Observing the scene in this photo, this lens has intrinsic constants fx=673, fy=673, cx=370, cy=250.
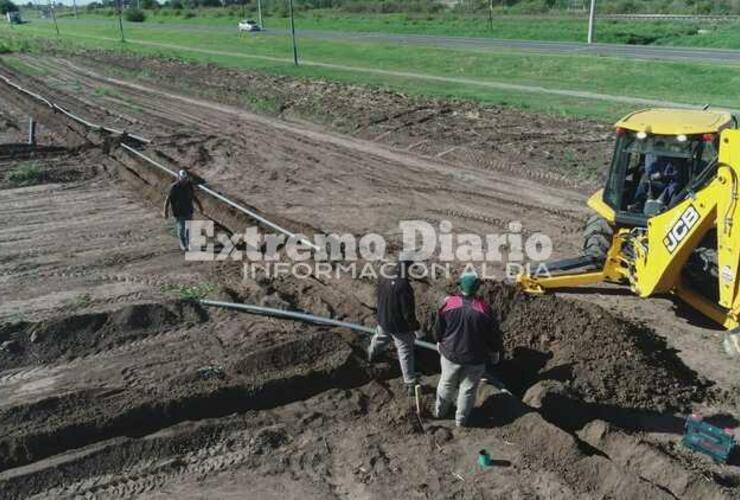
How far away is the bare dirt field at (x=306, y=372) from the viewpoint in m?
7.14

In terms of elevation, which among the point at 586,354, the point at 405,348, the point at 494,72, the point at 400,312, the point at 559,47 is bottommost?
the point at 586,354

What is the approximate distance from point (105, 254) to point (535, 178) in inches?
421

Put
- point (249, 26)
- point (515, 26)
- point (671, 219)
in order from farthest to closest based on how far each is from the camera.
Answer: point (249, 26), point (515, 26), point (671, 219)

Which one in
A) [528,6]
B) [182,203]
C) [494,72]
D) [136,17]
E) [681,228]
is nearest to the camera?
[681,228]

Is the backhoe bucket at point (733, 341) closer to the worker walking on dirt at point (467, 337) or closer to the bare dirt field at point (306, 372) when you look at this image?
the bare dirt field at point (306, 372)

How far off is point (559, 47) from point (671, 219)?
40290 millimetres

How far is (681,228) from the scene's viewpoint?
8.61 meters

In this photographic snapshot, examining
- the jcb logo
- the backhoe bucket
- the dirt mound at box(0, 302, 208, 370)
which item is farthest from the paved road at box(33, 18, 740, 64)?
the dirt mound at box(0, 302, 208, 370)

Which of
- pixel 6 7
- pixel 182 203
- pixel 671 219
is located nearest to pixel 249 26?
pixel 182 203

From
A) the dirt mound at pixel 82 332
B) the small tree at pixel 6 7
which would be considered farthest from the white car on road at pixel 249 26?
the small tree at pixel 6 7

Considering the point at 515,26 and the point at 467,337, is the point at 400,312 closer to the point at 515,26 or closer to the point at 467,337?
the point at 467,337

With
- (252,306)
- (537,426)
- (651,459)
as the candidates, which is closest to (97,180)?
(252,306)

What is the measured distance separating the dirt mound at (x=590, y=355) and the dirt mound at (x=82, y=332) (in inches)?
186

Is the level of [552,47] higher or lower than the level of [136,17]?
lower
